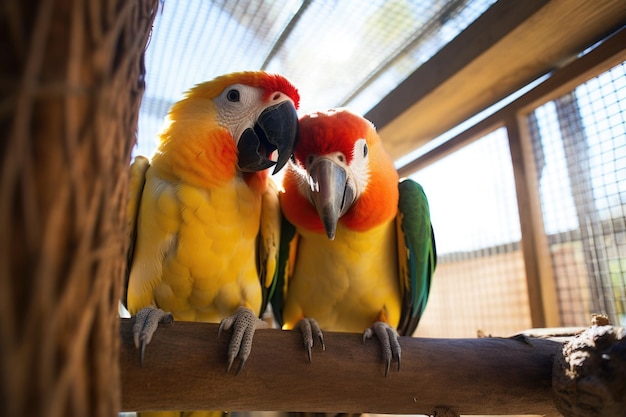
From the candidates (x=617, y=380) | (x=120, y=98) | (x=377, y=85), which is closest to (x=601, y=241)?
(x=617, y=380)

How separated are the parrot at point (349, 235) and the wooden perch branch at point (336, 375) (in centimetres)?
25

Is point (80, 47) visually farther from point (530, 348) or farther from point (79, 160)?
point (530, 348)

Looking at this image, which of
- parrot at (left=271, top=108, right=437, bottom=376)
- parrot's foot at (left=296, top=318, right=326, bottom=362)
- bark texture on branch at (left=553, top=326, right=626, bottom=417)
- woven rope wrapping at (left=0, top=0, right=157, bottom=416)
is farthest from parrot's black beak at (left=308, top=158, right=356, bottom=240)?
woven rope wrapping at (left=0, top=0, right=157, bottom=416)

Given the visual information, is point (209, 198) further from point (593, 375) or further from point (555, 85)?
point (555, 85)

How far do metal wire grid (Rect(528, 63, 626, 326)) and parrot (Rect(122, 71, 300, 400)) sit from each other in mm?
1171

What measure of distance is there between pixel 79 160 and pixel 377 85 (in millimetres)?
2013

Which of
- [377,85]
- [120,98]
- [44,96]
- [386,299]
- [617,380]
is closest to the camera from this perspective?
[44,96]

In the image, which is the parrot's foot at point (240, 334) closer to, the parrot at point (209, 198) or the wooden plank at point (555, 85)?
the parrot at point (209, 198)

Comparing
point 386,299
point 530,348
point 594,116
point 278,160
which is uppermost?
point 594,116

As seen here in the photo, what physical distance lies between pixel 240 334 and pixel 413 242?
973 millimetres

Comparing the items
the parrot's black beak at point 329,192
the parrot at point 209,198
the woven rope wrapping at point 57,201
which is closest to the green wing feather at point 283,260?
the parrot at point 209,198

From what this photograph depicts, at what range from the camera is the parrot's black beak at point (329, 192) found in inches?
60.9

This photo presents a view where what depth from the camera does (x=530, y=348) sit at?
55.7 inches

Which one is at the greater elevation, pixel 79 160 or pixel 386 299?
pixel 79 160
